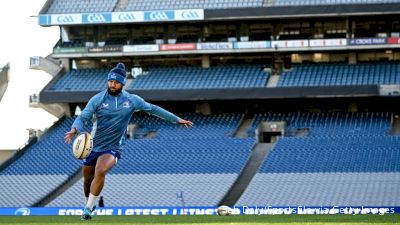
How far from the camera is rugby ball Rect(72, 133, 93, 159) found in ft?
62.2

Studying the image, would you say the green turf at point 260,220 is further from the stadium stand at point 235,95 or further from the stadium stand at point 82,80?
the stadium stand at point 82,80

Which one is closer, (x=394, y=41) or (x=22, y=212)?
(x=22, y=212)

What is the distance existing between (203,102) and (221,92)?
3.16 metres

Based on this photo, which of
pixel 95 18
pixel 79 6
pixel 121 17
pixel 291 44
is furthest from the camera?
pixel 79 6

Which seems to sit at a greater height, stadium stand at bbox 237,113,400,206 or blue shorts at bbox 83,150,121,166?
blue shorts at bbox 83,150,121,166

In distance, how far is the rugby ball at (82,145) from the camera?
747 inches

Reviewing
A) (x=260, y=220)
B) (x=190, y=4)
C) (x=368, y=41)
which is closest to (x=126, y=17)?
(x=190, y=4)

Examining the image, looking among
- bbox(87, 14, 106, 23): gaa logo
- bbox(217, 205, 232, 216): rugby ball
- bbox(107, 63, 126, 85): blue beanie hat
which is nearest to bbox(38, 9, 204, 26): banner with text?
bbox(87, 14, 106, 23): gaa logo

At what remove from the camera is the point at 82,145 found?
19.0 meters

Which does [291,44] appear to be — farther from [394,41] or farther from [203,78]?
[394,41]

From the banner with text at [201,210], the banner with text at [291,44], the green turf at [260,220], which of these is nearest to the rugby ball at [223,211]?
the banner with text at [201,210]

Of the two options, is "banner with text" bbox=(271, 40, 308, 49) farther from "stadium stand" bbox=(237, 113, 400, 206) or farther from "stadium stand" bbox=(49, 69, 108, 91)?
"stadium stand" bbox=(49, 69, 108, 91)

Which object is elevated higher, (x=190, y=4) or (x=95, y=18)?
(x=190, y=4)

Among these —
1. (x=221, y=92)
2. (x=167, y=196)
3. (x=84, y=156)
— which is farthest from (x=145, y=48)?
(x=84, y=156)
